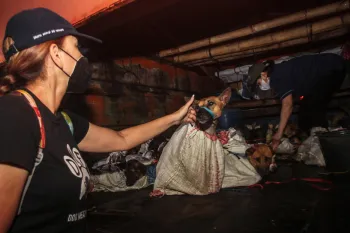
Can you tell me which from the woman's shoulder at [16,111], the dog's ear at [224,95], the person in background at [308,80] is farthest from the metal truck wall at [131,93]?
the woman's shoulder at [16,111]

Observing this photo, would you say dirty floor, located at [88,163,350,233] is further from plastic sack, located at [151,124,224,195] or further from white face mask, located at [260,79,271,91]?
white face mask, located at [260,79,271,91]

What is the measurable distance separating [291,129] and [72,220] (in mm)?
5546

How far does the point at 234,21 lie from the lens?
4512 millimetres

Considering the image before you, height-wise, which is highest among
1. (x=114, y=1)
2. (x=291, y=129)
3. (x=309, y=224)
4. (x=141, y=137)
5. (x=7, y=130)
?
(x=114, y=1)

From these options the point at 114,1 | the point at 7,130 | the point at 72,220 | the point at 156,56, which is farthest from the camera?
the point at 156,56

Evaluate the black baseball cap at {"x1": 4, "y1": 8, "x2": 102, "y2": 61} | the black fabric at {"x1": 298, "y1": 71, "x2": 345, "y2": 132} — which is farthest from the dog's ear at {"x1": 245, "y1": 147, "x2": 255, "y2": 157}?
the black baseball cap at {"x1": 4, "y1": 8, "x2": 102, "y2": 61}

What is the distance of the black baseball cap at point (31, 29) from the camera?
1.13 meters

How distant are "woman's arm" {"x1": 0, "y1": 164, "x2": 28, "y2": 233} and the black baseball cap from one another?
63 cm

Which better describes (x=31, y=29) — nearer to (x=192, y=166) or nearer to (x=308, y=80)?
(x=192, y=166)

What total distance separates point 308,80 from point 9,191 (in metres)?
5.56

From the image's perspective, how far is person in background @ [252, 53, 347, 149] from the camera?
4.61 metres

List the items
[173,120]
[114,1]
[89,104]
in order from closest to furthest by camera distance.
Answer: [173,120]
[114,1]
[89,104]

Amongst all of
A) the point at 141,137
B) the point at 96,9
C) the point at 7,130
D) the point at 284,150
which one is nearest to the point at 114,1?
the point at 96,9

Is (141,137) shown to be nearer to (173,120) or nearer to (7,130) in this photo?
(173,120)
